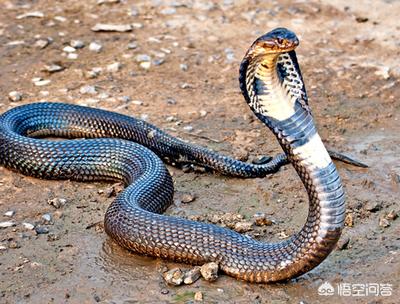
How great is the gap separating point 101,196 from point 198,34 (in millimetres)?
3537

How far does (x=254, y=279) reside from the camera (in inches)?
220

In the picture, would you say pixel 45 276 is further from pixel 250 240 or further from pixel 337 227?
pixel 337 227

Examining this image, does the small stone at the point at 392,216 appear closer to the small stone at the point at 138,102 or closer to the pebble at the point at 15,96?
the small stone at the point at 138,102

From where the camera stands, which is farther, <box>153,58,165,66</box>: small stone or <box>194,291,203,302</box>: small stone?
<box>153,58,165,66</box>: small stone

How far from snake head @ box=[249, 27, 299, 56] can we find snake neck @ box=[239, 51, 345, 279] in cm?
16

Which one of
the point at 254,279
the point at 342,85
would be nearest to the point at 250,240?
the point at 254,279

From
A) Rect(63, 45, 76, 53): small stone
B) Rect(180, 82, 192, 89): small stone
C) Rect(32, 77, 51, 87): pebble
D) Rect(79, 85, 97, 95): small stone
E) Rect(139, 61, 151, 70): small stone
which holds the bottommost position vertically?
Rect(180, 82, 192, 89): small stone

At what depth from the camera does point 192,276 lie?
567 cm

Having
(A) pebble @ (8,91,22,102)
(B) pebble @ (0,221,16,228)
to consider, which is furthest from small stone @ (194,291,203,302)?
(A) pebble @ (8,91,22,102)

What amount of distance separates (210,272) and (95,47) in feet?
15.8

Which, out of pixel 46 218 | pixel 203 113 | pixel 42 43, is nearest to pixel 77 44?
pixel 42 43

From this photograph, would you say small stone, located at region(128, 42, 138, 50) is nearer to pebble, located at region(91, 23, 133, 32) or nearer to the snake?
pebble, located at region(91, 23, 133, 32)

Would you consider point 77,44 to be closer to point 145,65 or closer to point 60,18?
point 60,18

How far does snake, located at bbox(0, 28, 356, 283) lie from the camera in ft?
→ 17.0
